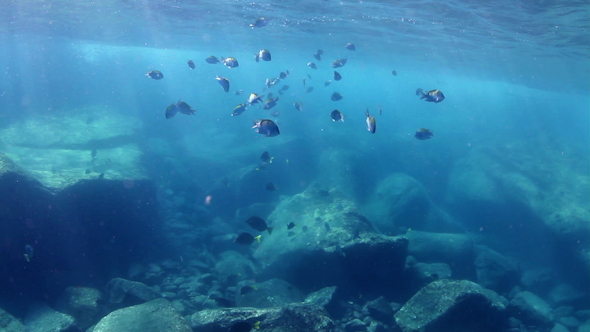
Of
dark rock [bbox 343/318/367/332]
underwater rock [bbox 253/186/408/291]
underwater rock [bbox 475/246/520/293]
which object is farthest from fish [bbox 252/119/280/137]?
underwater rock [bbox 475/246/520/293]

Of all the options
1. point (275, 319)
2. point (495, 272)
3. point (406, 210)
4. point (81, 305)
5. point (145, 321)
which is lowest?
point (406, 210)

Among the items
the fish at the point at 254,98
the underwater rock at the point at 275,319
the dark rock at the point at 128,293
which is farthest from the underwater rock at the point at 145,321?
the fish at the point at 254,98

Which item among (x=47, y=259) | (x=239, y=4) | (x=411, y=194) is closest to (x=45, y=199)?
(x=47, y=259)

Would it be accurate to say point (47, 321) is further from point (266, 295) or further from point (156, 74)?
point (156, 74)

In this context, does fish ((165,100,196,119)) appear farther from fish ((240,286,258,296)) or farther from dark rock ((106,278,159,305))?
fish ((240,286,258,296))

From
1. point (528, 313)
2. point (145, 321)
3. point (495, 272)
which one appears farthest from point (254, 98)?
point (495, 272)

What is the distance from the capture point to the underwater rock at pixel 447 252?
1293 cm

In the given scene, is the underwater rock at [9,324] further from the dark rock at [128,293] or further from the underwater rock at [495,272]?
the underwater rock at [495,272]

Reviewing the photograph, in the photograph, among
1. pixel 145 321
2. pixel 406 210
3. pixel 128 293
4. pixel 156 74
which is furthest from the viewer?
pixel 406 210

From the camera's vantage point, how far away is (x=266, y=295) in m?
9.33

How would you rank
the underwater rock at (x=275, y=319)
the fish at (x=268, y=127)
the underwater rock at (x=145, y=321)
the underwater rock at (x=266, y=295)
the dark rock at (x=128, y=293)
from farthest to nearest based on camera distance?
1. the underwater rock at (x=266, y=295)
2. the dark rock at (x=128, y=293)
3. the fish at (x=268, y=127)
4. the underwater rock at (x=145, y=321)
5. the underwater rock at (x=275, y=319)

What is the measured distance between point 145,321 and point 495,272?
13282mm

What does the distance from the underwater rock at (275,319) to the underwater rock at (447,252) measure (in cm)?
805

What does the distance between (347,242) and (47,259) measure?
1001 centimetres
